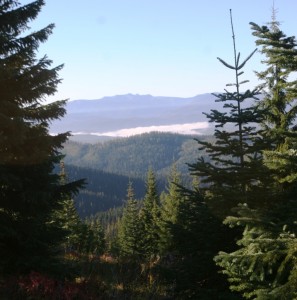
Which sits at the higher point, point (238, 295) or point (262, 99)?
point (262, 99)

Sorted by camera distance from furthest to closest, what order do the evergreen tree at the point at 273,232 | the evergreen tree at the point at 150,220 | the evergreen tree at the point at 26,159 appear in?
the evergreen tree at the point at 150,220 < the evergreen tree at the point at 26,159 < the evergreen tree at the point at 273,232

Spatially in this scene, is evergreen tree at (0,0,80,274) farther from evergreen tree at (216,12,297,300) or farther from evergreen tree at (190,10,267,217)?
evergreen tree at (216,12,297,300)

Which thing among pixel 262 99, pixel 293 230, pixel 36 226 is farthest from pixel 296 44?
pixel 36 226

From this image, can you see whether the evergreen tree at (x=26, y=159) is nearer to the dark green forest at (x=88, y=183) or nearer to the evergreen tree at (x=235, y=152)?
the dark green forest at (x=88, y=183)

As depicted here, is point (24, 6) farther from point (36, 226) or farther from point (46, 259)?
point (46, 259)

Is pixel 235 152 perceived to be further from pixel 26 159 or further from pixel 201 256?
pixel 26 159

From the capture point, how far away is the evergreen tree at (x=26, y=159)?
956cm

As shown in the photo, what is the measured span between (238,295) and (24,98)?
7.69 metres

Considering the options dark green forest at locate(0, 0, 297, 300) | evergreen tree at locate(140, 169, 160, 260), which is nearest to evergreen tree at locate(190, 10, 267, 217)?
dark green forest at locate(0, 0, 297, 300)

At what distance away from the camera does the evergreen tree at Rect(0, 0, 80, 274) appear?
376 inches

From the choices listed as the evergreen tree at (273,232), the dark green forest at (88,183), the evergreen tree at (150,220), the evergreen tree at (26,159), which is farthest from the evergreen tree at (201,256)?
the evergreen tree at (150,220)

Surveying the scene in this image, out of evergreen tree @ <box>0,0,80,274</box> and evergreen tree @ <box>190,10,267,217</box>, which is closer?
evergreen tree @ <box>190,10,267,217</box>

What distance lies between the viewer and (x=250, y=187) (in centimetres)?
866

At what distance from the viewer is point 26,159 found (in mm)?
9789
